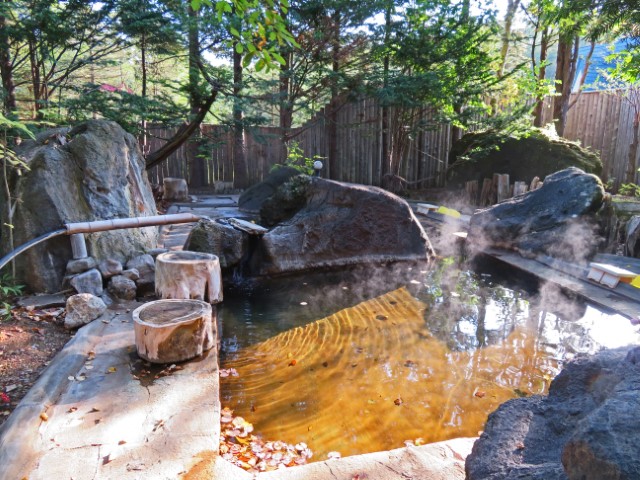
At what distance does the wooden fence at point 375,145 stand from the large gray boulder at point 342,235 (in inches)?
198

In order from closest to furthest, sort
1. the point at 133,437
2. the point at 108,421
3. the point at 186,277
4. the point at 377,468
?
the point at 377,468, the point at 133,437, the point at 108,421, the point at 186,277

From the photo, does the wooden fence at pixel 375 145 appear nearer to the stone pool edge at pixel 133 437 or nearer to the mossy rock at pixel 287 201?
the mossy rock at pixel 287 201

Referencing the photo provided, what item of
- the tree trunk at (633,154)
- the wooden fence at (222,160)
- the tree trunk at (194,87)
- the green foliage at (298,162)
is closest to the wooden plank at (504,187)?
the tree trunk at (633,154)

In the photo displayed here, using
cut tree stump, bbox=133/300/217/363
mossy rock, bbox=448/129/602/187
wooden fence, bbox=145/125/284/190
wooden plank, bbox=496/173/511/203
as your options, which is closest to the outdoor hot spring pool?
cut tree stump, bbox=133/300/217/363

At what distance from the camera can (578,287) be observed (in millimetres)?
4547

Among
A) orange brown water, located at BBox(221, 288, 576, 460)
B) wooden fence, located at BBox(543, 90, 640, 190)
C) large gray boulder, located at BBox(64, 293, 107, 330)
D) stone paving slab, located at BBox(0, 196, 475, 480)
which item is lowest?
orange brown water, located at BBox(221, 288, 576, 460)

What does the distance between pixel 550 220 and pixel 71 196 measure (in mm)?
6010

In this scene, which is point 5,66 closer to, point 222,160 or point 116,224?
point 116,224

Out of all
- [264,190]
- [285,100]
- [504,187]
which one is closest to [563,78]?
[504,187]

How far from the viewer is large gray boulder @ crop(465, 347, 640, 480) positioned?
3.03 feet

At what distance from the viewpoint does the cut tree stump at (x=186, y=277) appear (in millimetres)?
3576

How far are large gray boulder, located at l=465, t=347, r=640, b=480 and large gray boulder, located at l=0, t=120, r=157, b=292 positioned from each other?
3.83 metres

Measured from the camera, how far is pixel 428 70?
9477 millimetres

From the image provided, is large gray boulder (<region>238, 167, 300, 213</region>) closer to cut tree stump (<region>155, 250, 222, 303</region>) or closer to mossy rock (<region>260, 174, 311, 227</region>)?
mossy rock (<region>260, 174, 311, 227</region>)
